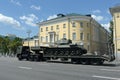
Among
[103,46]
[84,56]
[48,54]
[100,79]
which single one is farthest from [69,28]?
[100,79]

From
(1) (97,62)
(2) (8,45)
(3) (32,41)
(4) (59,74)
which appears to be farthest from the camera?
(3) (32,41)

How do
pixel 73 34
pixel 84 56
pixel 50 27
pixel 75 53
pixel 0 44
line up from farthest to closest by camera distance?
pixel 0 44 < pixel 50 27 < pixel 73 34 < pixel 75 53 < pixel 84 56

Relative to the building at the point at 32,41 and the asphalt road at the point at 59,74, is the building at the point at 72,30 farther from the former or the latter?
the asphalt road at the point at 59,74

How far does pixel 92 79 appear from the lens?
1371 centimetres

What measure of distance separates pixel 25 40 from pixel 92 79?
3625 inches

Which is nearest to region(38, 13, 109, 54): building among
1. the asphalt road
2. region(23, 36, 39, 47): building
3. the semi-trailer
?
region(23, 36, 39, 47): building

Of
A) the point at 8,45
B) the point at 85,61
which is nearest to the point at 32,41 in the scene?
the point at 8,45

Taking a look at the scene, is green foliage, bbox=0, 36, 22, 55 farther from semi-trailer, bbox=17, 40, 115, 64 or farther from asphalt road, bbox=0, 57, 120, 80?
asphalt road, bbox=0, 57, 120, 80

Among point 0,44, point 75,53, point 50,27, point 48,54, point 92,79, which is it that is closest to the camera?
point 92,79

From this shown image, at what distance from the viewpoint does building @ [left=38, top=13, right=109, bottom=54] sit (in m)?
76.1

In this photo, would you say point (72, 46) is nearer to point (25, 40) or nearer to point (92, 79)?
point (92, 79)

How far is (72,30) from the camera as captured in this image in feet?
251

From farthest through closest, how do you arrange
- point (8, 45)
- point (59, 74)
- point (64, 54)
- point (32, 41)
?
point (32, 41) < point (8, 45) < point (64, 54) < point (59, 74)

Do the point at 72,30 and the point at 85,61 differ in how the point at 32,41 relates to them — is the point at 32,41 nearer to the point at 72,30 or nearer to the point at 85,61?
the point at 72,30
